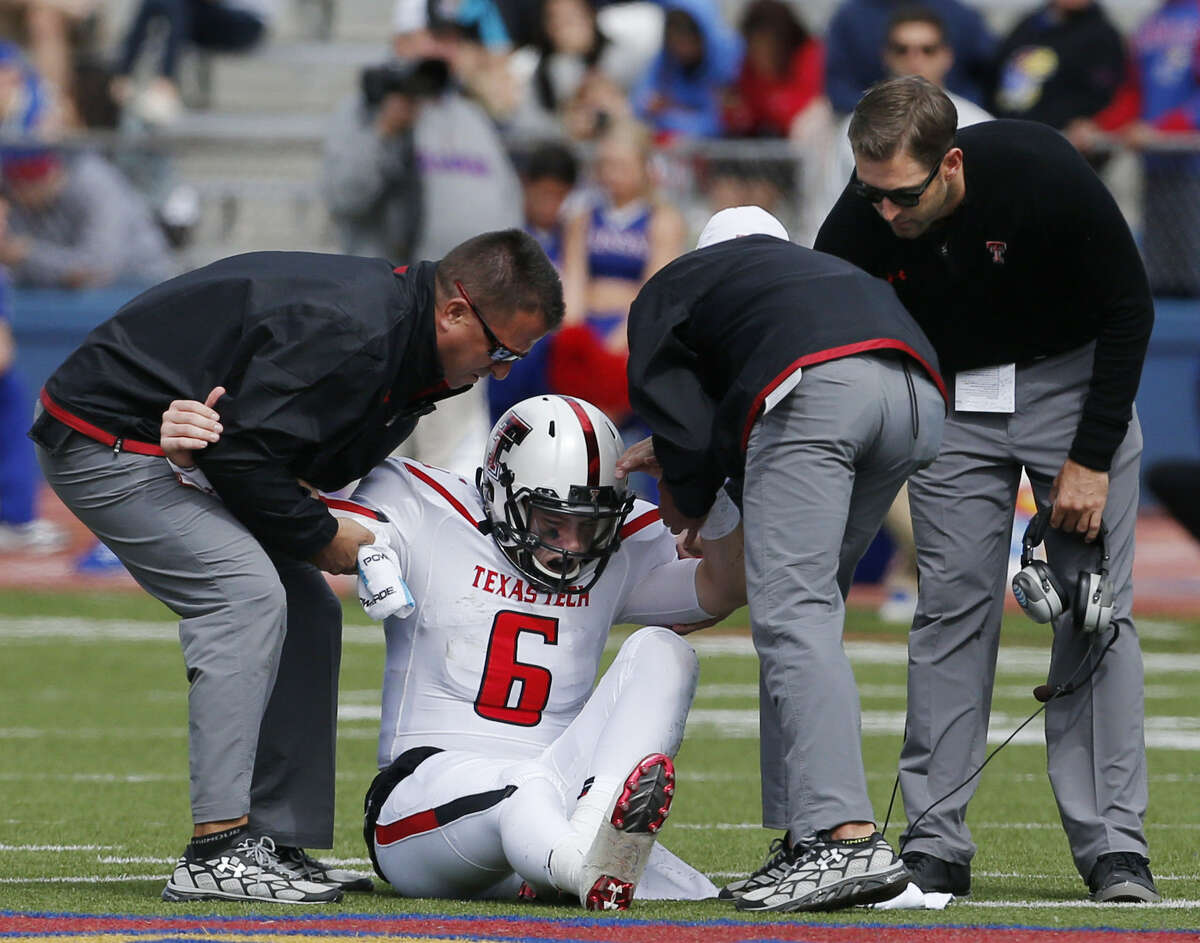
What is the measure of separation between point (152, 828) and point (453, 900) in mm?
1606

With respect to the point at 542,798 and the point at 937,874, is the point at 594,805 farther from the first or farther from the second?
the point at 937,874

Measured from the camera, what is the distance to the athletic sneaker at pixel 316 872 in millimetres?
5371

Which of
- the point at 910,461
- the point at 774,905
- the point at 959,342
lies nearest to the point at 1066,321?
the point at 959,342

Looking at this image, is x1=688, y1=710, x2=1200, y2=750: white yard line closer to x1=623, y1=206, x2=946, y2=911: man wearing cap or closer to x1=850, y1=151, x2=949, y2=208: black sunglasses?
x1=623, y1=206, x2=946, y2=911: man wearing cap

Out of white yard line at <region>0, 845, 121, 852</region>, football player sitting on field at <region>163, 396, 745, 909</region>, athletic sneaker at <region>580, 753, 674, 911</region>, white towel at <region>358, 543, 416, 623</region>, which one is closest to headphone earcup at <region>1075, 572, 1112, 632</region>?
football player sitting on field at <region>163, 396, 745, 909</region>

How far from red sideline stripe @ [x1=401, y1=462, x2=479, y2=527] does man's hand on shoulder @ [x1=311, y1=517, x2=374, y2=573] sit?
32 centimetres

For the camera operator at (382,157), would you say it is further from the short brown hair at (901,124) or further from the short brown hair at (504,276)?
the short brown hair at (901,124)

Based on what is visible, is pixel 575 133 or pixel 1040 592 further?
pixel 575 133

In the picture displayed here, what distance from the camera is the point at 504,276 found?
17.4ft

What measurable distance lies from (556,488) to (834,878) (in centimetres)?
118

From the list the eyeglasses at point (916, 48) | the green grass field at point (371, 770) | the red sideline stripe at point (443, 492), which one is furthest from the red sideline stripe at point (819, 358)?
the eyeglasses at point (916, 48)

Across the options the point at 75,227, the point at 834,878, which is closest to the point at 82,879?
the point at 834,878

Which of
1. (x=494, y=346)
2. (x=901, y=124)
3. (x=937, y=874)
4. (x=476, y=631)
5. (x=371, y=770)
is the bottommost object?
(x=371, y=770)

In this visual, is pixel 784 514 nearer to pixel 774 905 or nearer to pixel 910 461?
pixel 910 461
